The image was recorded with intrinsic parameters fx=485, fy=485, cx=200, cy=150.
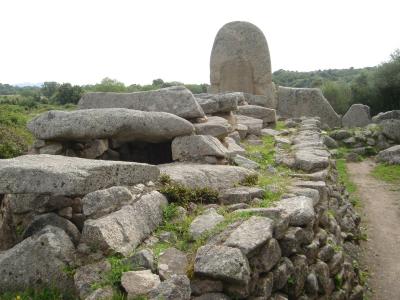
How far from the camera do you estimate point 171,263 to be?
149 inches

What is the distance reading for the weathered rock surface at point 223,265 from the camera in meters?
3.54

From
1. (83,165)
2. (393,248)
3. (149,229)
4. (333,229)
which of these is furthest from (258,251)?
(393,248)

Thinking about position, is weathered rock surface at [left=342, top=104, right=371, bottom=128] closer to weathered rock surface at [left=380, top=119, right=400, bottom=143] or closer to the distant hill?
weathered rock surface at [left=380, top=119, right=400, bottom=143]

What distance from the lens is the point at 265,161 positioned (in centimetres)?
819

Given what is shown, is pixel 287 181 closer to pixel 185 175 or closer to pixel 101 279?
pixel 185 175

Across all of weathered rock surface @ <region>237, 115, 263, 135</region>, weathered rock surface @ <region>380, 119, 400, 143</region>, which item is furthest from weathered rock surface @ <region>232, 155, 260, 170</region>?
weathered rock surface @ <region>380, 119, 400, 143</region>

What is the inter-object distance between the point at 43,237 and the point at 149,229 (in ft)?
3.24

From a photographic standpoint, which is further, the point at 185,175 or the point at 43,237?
the point at 185,175

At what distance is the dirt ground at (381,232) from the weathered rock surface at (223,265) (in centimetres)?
439

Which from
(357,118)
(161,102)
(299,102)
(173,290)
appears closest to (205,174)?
(161,102)

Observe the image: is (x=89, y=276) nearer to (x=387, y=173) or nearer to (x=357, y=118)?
(x=387, y=173)

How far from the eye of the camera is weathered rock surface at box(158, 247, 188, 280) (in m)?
3.64

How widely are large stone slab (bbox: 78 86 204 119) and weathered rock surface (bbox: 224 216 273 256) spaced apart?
135 inches

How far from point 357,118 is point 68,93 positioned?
1629cm
